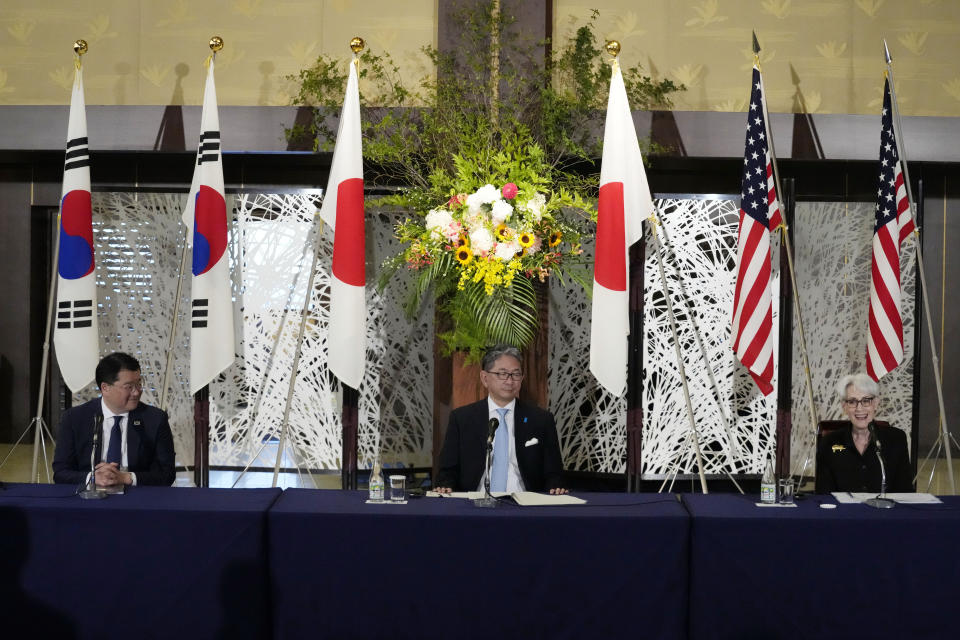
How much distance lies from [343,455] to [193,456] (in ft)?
3.29

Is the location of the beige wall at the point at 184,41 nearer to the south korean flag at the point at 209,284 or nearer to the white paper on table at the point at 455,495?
→ the south korean flag at the point at 209,284

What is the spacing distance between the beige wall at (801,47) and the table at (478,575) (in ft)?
11.8

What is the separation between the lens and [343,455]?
5.39 m

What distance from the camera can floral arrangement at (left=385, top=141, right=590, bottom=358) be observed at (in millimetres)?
4168

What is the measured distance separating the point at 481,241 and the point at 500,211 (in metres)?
0.16

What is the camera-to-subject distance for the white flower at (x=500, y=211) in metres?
4.12

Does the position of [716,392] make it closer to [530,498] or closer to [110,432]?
[530,498]

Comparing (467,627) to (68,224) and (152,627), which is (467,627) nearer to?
(152,627)

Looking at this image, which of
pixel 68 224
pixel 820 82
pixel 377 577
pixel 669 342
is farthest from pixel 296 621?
pixel 820 82

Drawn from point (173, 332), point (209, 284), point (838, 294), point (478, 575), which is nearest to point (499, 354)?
point (478, 575)

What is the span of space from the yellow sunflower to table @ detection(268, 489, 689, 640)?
160 cm

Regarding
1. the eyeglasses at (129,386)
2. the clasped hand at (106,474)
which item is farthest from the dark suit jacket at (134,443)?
the clasped hand at (106,474)

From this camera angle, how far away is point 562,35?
5539mm

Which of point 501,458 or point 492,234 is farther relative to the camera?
point 492,234
